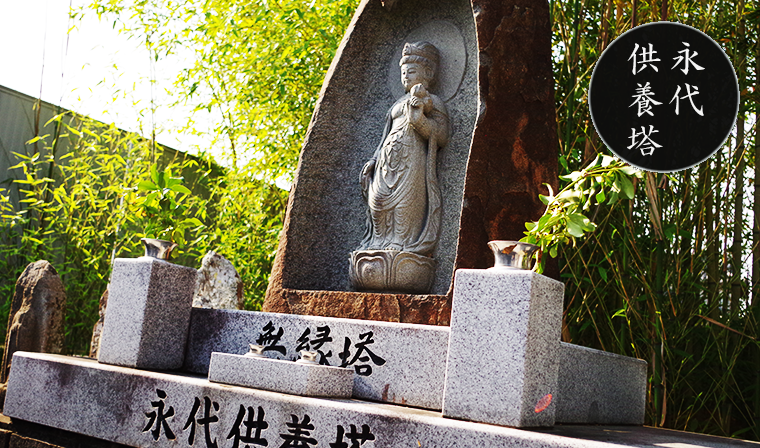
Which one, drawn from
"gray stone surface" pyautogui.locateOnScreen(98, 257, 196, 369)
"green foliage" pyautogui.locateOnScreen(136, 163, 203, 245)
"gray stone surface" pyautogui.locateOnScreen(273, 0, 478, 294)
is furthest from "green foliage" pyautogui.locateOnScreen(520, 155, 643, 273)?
"green foliage" pyautogui.locateOnScreen(136, 163, 203, 245)

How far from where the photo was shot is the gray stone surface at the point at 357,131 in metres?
3.89

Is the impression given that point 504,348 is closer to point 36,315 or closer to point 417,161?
point 417,161

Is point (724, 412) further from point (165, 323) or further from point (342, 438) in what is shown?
point (165, 323)

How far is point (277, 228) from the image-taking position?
5465 millimetres

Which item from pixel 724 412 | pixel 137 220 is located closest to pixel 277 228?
pixel 137 220

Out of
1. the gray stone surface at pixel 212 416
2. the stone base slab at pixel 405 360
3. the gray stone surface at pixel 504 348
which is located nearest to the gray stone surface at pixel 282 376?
the gray stone surface at pixel 212 416

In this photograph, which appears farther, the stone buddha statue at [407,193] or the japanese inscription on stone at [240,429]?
the stone buddha statue at [407,193]

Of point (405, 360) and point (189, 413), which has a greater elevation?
point (405, 360)

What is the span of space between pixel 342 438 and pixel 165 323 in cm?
135

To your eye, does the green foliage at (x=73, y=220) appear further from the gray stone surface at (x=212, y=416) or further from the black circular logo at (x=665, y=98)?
the black circular logo at (x=665, y=98)

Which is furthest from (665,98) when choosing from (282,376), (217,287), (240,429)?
(217,287)

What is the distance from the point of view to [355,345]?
2.87 m

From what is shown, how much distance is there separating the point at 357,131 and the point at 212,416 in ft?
7.25

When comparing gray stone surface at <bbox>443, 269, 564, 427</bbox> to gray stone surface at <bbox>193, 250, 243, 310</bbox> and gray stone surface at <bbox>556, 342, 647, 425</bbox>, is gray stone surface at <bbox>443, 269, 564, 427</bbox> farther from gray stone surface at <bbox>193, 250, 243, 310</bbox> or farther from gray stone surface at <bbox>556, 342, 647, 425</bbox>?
gray stone surface at <bbox>193, 250, 243, 310</bbox>
